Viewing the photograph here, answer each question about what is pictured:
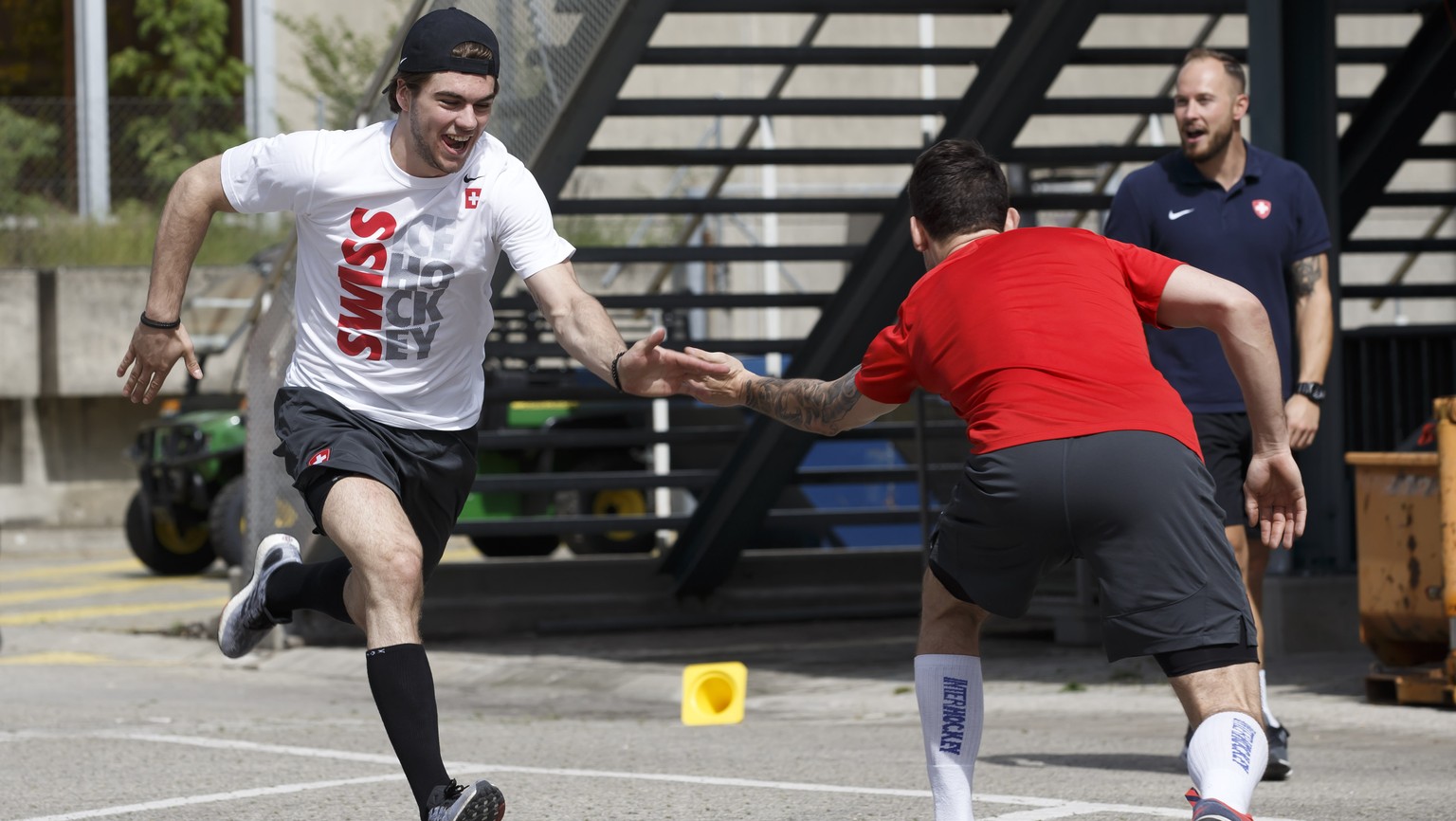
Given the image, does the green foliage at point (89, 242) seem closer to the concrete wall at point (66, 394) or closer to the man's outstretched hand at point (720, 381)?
the concrete wall at point (66, 394)

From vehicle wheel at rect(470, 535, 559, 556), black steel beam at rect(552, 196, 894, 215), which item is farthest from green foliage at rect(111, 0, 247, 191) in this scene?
black steel beam at rect(552, 196, 894, 215)

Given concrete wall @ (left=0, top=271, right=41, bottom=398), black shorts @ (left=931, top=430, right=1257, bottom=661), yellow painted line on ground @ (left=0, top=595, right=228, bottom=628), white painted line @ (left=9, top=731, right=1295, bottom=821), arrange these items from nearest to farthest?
black shorts @ (left=931, top=430, right=1257, bottom=661) < white painted line @ (left=9, top=731, right=1295, bottom=821) < yellow painted line on ground @ (left=0, top=595, right=228, bottom=628) < concrete wall @ (left=0, top=271, right=41, bottom=398)

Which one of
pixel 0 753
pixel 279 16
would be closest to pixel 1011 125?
pixel 0 753

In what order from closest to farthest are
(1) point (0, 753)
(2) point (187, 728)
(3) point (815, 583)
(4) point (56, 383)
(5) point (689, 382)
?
(5) point (689, 382) → (1) point (0, 753) → (2) point (187, 728) → (3) point (815, 583) → (4) point (56, 383)

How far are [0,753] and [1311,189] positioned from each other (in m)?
4.90

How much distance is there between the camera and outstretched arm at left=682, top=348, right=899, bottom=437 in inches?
177

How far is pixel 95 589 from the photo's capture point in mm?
15180

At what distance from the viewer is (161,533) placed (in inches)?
637

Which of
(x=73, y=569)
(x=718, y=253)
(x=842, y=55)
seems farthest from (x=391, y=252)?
(x=73, y=569)

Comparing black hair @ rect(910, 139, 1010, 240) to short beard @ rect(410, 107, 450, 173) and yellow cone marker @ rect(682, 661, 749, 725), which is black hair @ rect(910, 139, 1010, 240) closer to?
short beard @ rect(410, 107, 450, 173)

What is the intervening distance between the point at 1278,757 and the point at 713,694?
317 cm

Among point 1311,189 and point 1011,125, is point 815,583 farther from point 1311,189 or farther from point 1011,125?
point 1311,189

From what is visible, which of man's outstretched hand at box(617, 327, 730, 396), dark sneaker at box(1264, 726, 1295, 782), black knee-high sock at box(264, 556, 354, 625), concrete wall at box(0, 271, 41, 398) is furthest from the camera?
concrete wall at box(0, 271, 41, 398)

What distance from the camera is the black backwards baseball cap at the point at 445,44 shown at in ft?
15.8
